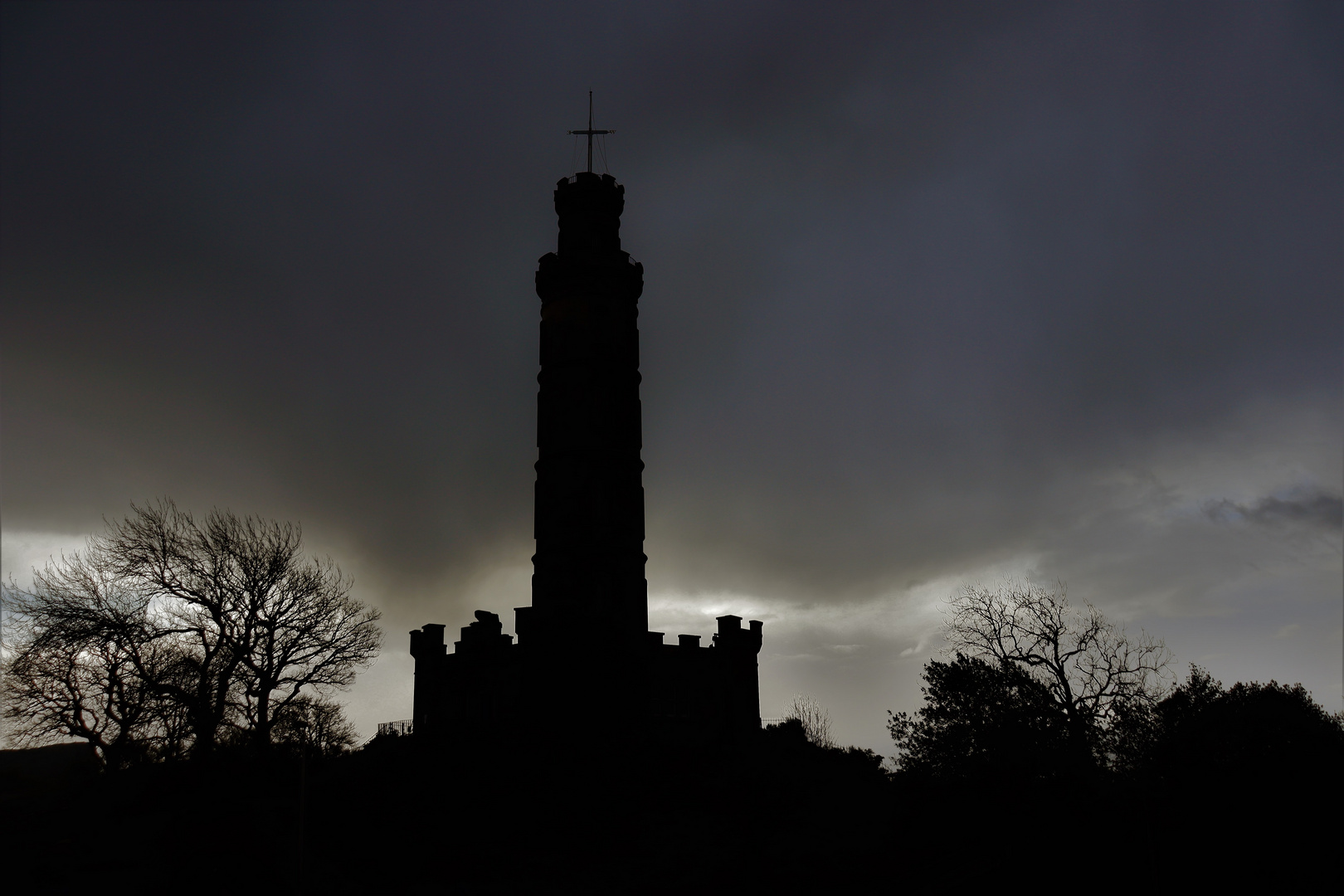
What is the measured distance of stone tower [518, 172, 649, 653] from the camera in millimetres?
46719

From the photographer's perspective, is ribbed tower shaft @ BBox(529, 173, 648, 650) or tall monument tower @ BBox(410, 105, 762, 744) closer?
tall monument tower @ BBox(410, 105, 762, 744)

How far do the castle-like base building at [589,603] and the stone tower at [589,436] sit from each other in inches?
2.6

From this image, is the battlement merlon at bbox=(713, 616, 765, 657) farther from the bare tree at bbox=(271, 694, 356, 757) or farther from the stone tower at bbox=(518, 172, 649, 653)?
the bare tree at bbox=(271, 694, 356, 757)

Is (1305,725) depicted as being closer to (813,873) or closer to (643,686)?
(813,873)

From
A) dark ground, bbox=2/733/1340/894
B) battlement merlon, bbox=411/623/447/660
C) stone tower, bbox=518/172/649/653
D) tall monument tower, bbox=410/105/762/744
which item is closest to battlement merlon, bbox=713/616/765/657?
tall monument tower, bbox=410/105/762/744

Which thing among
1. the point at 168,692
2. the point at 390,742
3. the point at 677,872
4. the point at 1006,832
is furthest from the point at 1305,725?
the point at 168,692

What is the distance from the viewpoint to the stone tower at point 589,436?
46719 mm

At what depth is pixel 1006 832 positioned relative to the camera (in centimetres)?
3788

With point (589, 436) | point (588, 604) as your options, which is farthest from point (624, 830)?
point (589, 436)

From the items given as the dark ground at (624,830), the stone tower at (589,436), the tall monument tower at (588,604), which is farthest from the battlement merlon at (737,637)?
the dark ground at (624,830)

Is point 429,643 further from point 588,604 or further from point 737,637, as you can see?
point 737,637

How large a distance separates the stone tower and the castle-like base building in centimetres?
7

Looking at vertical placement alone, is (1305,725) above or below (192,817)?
above

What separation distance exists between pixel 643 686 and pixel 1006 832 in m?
16.5
